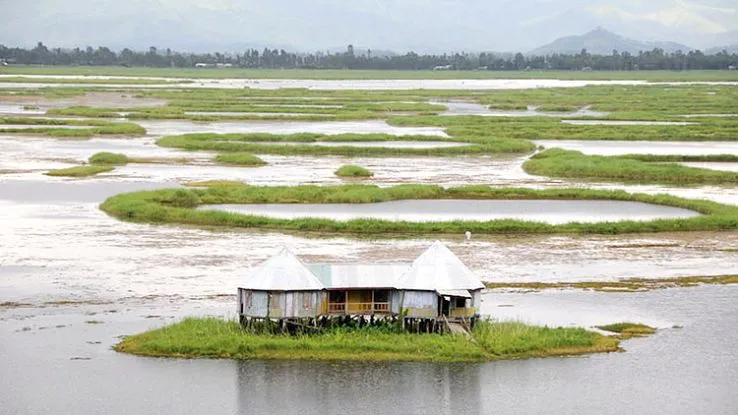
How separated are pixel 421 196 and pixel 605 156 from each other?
1291 cm

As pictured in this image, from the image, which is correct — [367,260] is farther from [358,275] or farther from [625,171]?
[625,171]

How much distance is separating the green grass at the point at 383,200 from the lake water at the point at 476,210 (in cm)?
53

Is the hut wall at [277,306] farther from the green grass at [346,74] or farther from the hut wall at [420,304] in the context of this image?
the green grass at [346,74]

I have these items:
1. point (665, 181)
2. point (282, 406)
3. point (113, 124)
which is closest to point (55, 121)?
point (113, 124)

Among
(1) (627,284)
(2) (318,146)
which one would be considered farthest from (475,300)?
(2) (318,146)

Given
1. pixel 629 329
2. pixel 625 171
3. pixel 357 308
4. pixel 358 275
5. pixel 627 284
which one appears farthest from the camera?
pixel 625 171

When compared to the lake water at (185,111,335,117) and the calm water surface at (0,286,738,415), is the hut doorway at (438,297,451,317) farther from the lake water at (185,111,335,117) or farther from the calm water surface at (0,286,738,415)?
the lake water at (185,111,335,117)

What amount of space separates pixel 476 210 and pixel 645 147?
20.5 meters

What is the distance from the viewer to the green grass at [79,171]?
4297 cm

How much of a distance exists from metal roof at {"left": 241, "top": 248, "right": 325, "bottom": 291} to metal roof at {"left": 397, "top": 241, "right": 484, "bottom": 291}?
161 centimetres

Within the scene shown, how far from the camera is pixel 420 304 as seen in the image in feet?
70.6

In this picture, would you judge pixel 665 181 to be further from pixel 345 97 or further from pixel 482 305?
pixel 345 97

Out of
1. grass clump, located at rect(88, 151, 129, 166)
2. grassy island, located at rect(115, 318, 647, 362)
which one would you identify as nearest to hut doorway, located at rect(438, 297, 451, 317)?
grassy island, located at rect(115, 318, 647, 362)

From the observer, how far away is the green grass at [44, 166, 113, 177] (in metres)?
43.0
